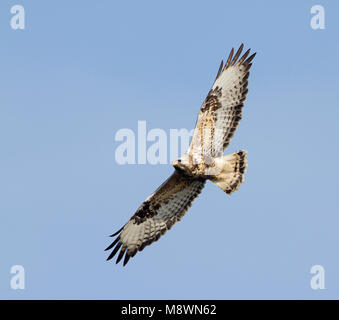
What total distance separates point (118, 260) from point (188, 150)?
2.35m

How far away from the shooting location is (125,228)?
14328mm

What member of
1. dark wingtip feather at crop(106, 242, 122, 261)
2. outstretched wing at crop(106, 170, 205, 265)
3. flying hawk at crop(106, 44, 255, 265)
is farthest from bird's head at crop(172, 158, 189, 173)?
dark wingtip feather at crop(106, 242, 122, 261)

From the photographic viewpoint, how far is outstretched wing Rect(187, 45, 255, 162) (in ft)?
45.8

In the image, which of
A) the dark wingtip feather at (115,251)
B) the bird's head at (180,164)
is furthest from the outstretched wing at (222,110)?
the dark wingtip feather at (115,251)

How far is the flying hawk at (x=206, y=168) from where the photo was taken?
45.8 feet

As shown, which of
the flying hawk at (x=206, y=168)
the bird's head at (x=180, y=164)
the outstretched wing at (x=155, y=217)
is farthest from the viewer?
the outstretched wing at (x=155, y=217)

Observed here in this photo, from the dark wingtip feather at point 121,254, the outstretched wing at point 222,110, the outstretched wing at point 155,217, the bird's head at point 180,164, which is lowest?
Result: the dark wingtip feather at point 121,254

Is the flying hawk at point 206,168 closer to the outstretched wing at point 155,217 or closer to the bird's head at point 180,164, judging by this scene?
the outstretched wing at point 155,217

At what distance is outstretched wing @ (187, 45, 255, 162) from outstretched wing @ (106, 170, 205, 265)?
2.25 feet

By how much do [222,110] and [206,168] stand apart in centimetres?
114

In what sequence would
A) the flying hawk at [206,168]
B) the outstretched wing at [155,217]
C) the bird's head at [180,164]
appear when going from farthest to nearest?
the outstretched wing at [155,217], the flying hawk at [206,168], the bird's head at [180,164]

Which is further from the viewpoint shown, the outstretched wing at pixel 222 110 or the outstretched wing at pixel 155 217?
the outstretched wing at pixel 155 217

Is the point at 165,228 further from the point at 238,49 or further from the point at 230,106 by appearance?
the point at 238,49
